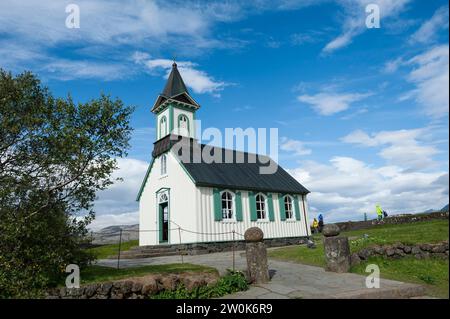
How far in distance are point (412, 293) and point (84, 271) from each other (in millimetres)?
8982

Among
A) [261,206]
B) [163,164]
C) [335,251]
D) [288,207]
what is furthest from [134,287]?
[288,207]

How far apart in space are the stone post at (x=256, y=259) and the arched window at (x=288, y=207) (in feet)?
46.5

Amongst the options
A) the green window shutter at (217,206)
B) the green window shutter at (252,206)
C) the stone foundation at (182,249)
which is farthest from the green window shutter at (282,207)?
the green window shutter at (217,206)

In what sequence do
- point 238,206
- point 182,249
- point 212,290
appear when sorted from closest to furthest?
point 212,290 → point 182,249 → point 238,206

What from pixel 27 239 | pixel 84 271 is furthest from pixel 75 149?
pixel 84 271

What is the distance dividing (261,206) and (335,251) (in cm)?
1156

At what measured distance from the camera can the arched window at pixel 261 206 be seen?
837 inches

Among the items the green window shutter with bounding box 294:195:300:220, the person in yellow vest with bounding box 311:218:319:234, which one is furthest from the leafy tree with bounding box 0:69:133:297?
the person in yellow vest with bounding box 311:218:319:234

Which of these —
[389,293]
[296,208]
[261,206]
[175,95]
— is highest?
[175,95]

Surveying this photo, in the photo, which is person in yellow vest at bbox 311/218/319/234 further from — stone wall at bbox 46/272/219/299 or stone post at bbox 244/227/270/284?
stone wall at bbox 46/272/219/299

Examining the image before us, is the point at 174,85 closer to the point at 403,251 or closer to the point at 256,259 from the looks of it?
the point at 256,259

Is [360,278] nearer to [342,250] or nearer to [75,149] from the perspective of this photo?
[342,250]

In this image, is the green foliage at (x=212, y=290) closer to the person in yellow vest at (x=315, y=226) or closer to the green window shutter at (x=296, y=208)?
the green window shutter at (x=296, y=208)

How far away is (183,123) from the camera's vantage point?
22000mm
